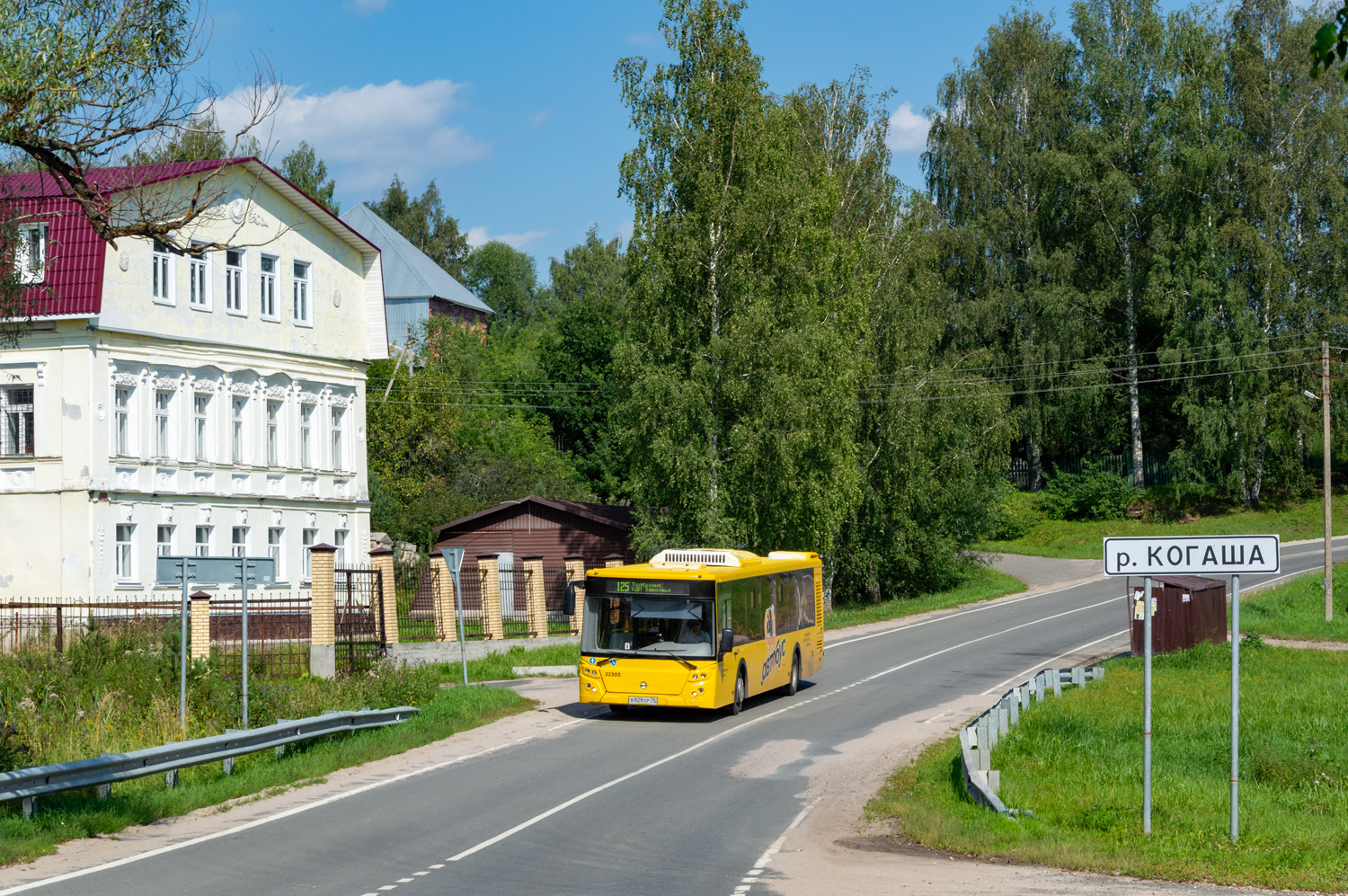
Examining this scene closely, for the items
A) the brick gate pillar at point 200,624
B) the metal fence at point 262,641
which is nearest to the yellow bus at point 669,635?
the metal fence at point 262,641

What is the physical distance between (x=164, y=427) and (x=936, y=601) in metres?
25.6

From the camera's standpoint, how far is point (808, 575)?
88.3 feet

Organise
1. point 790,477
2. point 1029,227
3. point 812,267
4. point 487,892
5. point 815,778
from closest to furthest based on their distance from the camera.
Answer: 1. point 487,892
2. point 815,778
3. point 790,477
4. point 812,267
5. point 1029,227

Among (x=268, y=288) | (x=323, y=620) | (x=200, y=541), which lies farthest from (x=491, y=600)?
(x=268, y=288)

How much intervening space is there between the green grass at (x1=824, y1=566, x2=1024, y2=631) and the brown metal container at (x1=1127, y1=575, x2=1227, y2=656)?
1101 cm

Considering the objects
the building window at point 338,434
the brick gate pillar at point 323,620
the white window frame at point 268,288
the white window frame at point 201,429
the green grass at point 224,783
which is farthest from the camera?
the building window at point 338,434

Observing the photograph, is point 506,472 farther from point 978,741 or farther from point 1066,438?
point 978,741

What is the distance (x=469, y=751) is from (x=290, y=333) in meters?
25.5

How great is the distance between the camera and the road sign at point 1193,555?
11766mm

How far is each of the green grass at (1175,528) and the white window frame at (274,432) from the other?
33347mm

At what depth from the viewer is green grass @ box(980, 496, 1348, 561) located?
2317 inches

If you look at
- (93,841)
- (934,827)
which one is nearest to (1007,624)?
(934,827)

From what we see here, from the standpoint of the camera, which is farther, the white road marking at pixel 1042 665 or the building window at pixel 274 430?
the building window at pixel 274 430

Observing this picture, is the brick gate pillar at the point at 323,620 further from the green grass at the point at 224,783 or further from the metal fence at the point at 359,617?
the green grass at the point at 224,783
